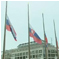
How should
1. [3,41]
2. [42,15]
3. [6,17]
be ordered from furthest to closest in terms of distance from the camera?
[42,15]
[6,17]
[3,41]

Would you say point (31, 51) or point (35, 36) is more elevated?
point (35, 36)

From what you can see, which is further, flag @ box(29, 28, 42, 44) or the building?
the building

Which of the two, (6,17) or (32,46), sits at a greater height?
(6,17)

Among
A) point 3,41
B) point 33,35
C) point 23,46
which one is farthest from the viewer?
point 23,46

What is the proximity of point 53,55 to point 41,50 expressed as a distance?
5891 mm

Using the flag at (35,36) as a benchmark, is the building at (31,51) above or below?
below

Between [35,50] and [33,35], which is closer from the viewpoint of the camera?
[33,35]

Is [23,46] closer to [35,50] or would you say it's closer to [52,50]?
[35,50]

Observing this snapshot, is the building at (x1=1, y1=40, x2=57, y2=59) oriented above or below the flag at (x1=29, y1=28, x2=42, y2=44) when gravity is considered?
below

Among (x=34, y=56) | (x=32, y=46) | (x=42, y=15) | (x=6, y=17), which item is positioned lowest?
(x=34, y=56)

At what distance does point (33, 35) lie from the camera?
1008cm

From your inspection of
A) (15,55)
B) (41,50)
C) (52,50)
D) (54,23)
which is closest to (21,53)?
(15,55)

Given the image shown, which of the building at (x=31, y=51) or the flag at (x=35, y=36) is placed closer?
the flag at (x=35, y=36)

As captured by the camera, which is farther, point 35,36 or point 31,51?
point 31,51
